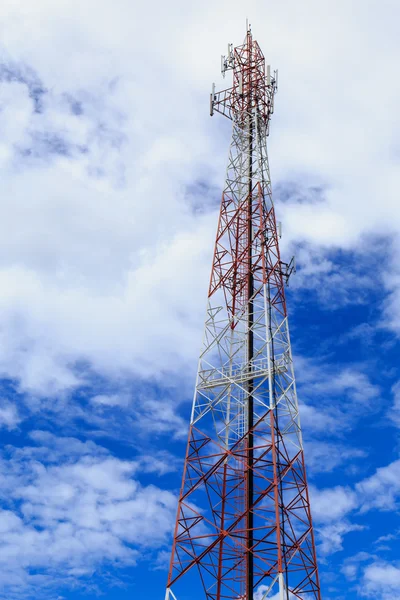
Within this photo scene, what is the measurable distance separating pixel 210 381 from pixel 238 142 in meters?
23.3

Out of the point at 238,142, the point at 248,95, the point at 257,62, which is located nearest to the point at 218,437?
the point at 238,142

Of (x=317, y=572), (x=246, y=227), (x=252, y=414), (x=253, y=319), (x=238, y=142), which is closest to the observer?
(x=317, y=572)

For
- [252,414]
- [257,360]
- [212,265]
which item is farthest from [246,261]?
[252,414]

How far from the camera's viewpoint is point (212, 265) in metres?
54.5

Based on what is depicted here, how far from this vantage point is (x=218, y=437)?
4712cm

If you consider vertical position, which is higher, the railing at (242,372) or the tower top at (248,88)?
the tower top at (248,88)

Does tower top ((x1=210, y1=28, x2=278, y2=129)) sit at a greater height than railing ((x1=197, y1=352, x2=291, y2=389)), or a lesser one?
greater

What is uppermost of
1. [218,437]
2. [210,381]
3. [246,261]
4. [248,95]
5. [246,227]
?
[248,95]

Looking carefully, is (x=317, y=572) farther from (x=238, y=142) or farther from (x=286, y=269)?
(x=238, y=142)

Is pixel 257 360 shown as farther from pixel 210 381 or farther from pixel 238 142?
pixel 238 142

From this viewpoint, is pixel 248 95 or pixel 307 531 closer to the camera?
pixel 307 531

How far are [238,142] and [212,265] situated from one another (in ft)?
41.9

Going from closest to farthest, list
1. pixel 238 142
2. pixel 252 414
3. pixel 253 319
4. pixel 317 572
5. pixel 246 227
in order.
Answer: pixel 317 572 < pixel 252 414 < pixel 253 319 < pixel 246 227 < pixel 238 142

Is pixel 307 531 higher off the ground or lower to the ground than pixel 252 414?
lower
